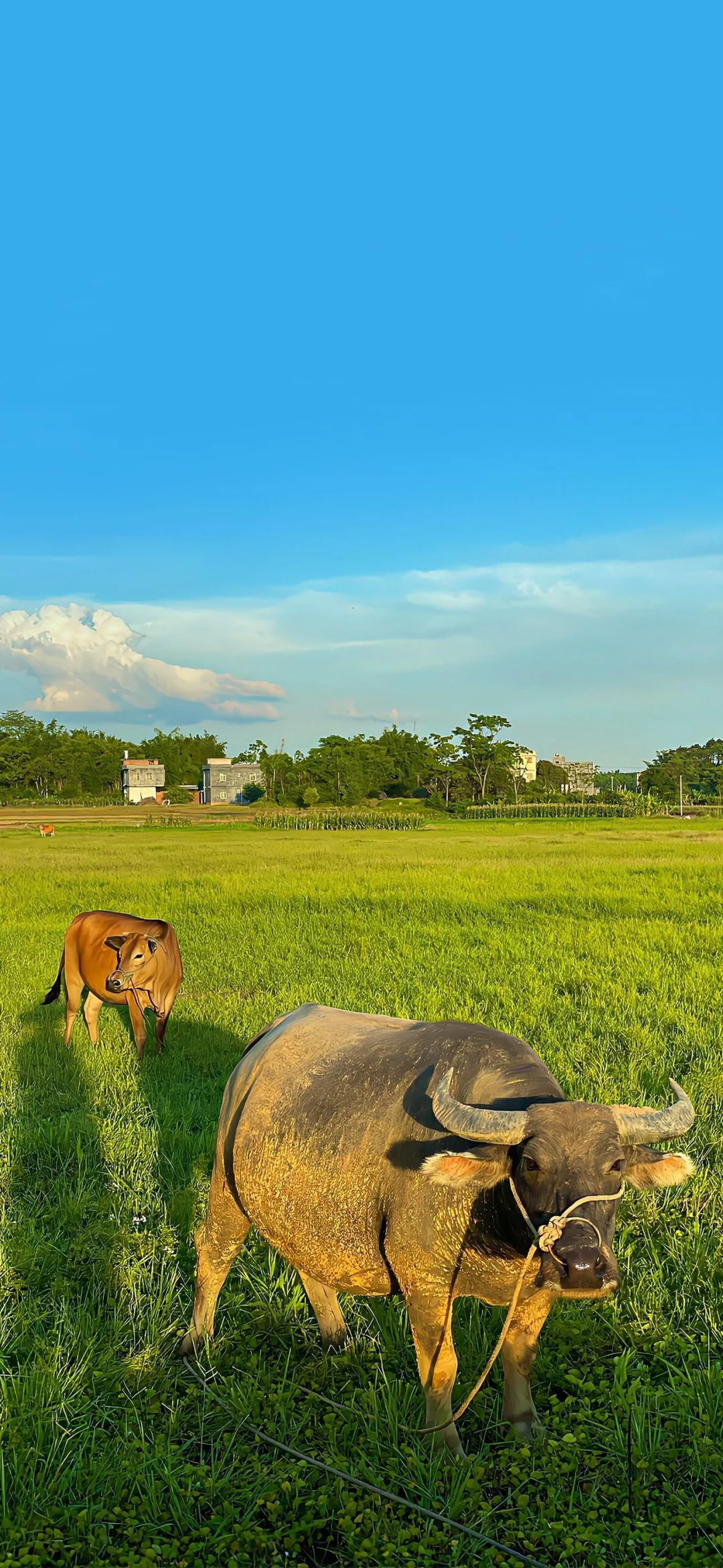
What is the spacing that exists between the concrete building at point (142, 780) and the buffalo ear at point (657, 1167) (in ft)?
401

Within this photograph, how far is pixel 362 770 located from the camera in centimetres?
9812

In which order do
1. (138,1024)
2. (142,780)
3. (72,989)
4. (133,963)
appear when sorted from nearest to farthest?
1. (138,1024)
2. (133,963)
3. (72,989)
4. (142,780)

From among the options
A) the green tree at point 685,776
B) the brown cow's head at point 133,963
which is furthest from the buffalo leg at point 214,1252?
the green tree at point 685,776

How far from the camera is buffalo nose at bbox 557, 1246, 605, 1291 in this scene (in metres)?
2.65

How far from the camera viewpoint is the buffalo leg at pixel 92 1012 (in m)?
9.09

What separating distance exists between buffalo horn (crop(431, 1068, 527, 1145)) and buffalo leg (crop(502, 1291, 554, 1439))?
3.09 feet

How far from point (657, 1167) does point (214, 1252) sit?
6.69 feet

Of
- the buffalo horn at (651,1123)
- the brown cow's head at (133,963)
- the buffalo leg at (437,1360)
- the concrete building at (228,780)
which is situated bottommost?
the buffalo leg at (437,1360)

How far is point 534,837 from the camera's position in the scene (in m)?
45.2

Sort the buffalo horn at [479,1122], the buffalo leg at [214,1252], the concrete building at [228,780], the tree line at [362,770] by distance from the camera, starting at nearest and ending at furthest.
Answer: the buffalo horn at [479,1122] < the buffalo leg at [214,1252] < the tree line at [362,770] < the concrete building at [228,780]

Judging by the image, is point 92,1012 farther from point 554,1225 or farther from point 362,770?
point 362,770

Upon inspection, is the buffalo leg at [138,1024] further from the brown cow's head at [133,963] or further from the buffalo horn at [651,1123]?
the buffalo horn at [651,1123]

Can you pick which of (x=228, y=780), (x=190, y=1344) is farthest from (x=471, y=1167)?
(x=228, y=780)

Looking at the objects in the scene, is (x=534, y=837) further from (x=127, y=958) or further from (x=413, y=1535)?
(x=413, y=1535)
